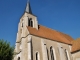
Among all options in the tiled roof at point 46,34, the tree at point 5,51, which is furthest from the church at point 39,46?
the tree at point 5,51

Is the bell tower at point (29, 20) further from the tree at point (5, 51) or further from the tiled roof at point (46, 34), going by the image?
the tree at point (5, 51)

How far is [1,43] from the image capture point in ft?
48.0

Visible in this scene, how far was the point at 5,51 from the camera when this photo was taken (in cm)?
1402

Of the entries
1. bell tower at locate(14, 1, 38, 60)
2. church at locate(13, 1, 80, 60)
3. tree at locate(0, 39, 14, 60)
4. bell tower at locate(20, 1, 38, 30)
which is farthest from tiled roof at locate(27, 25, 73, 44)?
tree at locate(0, 39, 14, 60)

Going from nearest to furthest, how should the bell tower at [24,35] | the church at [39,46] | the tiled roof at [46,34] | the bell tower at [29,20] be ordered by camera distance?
the church at [39,46] → the bell tower at [24,35] → the tiled roof at [46,34] → the bell tower at [29,20]

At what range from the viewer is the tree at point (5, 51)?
13725 millimetres

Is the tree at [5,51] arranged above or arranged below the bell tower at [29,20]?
below

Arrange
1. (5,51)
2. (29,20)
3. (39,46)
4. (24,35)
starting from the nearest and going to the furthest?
1. (5,51)
2. (39,46)
3. (24,35)
4. (29,20)

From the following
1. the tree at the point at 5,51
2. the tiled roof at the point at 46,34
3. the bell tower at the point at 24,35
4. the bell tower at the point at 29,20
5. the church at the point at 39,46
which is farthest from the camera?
the bell tower at the point at 29,20

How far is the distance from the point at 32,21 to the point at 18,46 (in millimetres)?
6673

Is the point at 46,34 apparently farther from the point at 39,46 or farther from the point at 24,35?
the point at 24,35

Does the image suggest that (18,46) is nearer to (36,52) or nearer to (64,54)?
(36,52)

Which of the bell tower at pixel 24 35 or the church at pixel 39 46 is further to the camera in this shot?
the bell tower at pixel 24 35

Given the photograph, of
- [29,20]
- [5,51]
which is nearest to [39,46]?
[29,20]
